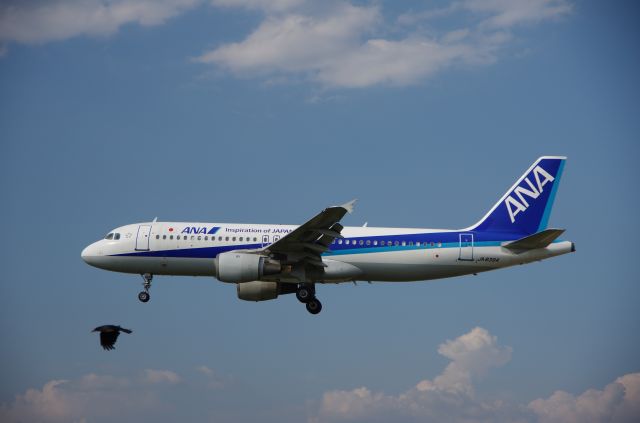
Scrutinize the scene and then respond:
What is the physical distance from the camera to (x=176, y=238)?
4991 centimetres

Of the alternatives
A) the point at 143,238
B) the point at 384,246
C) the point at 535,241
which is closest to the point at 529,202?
the point at 535,241

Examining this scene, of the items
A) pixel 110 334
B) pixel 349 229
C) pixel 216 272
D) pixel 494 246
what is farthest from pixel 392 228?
pixel 110 334

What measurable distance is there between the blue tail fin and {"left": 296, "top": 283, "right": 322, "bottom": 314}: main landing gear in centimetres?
939

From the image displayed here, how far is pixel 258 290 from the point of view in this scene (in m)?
51.9

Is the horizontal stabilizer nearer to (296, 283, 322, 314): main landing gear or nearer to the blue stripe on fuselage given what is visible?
the blue stripe on fuselage

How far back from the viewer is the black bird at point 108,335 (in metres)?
43.7

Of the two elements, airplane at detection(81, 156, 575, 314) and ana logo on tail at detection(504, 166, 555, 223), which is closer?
airplane at detection(81, 156, 575, 314)

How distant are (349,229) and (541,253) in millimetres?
10323

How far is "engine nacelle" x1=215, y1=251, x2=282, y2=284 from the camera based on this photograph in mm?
47469

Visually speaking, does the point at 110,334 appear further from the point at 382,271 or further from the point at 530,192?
the point at 530,192

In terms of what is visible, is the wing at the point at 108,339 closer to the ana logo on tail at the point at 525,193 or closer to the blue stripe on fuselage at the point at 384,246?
the blue stripe on fuselage at the point at 384,246

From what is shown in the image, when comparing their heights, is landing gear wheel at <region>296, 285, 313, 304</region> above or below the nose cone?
below

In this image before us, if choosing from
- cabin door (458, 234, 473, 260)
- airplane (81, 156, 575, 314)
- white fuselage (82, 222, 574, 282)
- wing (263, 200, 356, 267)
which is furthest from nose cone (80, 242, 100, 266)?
cabin door (458, 234, 473, 260)

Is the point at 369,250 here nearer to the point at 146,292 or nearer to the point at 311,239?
the point at 311,239
